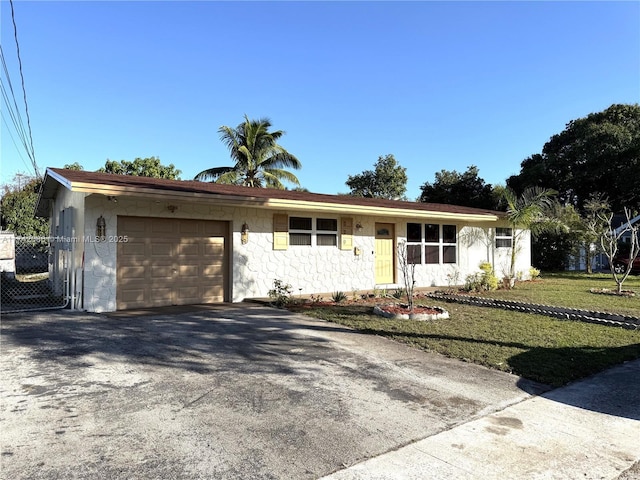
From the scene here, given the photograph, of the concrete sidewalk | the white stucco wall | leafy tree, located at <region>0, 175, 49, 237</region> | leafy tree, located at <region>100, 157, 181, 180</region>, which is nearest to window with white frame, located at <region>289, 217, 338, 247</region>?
the white stucco wall

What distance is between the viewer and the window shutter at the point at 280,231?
11.6 meters

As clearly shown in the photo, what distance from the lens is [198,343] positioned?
21.7 ft

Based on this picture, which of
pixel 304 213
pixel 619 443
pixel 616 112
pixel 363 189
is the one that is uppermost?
pixel 616 112

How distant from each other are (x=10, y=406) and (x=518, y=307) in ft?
32.4

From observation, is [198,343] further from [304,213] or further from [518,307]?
[518,307]

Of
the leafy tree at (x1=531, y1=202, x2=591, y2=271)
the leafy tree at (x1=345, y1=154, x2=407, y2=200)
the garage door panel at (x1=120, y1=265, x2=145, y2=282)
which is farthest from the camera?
the leafy tree at (x1=345, y1=154, x2=407, y2=200)

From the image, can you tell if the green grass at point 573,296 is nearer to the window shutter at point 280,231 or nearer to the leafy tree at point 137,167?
the window shutter at point 280,231

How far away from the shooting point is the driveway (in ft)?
10.5

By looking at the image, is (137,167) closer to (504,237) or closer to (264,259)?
(264,259)

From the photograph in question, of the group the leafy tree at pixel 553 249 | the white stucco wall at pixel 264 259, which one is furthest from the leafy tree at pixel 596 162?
the white stucco wall at pixel 264 259

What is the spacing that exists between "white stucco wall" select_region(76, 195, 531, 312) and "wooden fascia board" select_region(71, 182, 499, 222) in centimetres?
60

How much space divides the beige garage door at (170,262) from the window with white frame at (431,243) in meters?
6.70

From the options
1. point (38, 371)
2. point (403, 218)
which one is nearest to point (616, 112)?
point (403, 218)

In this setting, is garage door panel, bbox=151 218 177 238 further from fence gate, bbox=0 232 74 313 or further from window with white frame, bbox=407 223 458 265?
window with white frame, bbox=407 223 458 265
